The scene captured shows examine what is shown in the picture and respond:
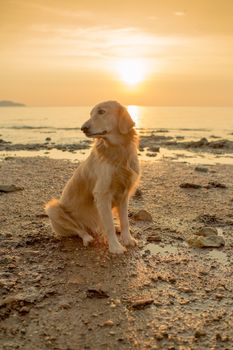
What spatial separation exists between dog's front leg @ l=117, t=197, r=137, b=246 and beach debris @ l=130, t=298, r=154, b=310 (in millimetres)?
1847

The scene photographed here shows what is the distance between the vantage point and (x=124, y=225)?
6.45 meters

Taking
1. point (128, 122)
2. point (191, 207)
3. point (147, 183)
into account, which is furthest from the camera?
point (147, 183)

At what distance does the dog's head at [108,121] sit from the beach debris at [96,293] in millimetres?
2153

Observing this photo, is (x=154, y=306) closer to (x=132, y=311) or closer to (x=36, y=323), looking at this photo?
(x=132, y=311)

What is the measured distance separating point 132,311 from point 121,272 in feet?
3.48

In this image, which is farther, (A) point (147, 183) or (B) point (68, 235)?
(A) point (147, 183)

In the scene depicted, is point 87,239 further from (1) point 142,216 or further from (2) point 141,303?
(2) point 141,303

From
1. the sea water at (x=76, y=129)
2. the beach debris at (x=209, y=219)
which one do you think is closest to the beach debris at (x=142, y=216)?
the beach debris at (x=209, y=219)

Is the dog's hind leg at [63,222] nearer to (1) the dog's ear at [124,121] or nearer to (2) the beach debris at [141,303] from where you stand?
(1) the dog's ear at [124,121]

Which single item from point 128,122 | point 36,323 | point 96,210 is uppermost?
point 128,122

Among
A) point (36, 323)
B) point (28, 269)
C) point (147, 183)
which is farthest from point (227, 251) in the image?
point (147, 183)

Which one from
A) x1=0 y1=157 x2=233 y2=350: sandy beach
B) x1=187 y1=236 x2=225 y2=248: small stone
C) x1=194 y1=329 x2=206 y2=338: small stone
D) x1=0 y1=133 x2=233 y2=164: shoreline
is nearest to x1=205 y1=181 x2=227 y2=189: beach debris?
x1=0 y1=157 x2=233 y2=350: sandy beach

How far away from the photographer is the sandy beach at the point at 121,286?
12.5 feet

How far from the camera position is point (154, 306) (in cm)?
441
